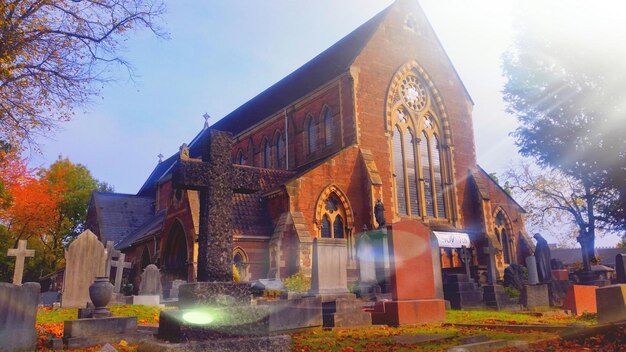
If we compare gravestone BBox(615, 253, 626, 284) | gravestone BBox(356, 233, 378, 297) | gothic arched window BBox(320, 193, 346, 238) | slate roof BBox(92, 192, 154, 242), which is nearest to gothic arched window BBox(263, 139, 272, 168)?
gothic arched window BBox(320, 193, 346, 238)

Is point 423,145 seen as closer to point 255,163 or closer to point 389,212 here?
point 389,212

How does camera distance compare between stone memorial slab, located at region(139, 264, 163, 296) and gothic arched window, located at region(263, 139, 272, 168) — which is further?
gothic arched window, located at region(263, 139, 272, 168)

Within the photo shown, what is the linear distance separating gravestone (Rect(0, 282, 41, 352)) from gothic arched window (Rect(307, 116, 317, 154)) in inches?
792

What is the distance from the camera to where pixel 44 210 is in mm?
45188

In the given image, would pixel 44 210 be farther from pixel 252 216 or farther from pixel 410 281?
pixel 410 281

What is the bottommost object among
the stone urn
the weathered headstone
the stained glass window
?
the stone urn

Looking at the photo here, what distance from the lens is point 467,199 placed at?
27969mm

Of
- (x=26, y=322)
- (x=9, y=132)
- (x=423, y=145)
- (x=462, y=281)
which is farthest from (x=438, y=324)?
(x=423, y=145)

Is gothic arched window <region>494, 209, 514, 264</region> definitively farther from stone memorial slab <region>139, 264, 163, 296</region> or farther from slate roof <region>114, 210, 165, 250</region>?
stone memorial slab <region>139, 264, 163, 296</region>

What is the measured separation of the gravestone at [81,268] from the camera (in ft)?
50.8

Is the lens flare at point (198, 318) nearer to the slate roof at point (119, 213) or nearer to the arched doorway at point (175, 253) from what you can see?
the arched doorway at point (175, 253)

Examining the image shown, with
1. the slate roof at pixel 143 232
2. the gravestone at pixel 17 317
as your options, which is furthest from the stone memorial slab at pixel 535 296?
the slate roof at pixel 143 232

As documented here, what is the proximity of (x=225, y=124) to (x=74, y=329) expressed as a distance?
105 feet

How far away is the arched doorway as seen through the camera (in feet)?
80.5
